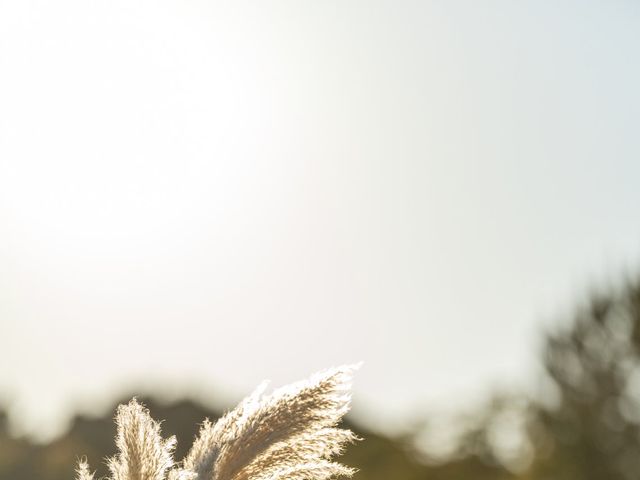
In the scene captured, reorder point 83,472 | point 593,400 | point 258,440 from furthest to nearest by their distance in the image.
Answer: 1. point 593,400
2. point 83,472
3. point 258,440

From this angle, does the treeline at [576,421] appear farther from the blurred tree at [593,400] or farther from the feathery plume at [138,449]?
the feathery plume at [138,449]

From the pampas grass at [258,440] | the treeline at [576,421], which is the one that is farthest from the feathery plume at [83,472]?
the treeline at [576,421]

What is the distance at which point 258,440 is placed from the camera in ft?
10.5

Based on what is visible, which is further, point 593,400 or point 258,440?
point 593,400

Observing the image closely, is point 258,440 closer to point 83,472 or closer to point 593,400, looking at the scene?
point 83,472

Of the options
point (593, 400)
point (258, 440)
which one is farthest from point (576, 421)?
point (258, 440)

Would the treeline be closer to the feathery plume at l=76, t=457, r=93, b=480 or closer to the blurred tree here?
the blurred tree

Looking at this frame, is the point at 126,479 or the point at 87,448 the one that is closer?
the point at 126,479

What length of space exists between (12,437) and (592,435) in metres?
19.3

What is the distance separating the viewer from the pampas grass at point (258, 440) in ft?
10.4

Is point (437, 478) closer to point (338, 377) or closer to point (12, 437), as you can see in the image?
point (12, 437)

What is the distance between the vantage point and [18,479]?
29.9 metres

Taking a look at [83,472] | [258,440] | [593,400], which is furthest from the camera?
[593,400]

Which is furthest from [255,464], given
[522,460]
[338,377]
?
[522,460]
